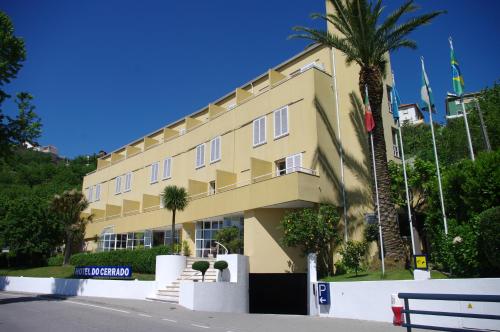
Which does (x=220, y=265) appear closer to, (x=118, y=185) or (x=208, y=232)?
(x=208, y=232)

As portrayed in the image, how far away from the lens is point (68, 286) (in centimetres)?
2561

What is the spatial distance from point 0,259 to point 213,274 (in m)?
33.6

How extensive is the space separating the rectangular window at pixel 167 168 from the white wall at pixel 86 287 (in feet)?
41.1

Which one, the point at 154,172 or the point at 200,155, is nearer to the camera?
the point at 200,155

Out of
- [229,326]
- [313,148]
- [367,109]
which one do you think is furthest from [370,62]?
[229,326]

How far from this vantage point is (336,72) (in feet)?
87.8

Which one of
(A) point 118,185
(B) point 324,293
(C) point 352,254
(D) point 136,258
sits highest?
(A) point 118,185

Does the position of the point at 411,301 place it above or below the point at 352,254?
below

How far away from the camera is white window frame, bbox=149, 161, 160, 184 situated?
122 ft

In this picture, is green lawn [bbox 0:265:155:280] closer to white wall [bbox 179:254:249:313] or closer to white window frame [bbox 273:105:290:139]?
white wall [bbox 179:254:249:313]

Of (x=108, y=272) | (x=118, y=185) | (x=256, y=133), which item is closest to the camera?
(x=108, y=272)

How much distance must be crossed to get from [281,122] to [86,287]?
15.7 meters

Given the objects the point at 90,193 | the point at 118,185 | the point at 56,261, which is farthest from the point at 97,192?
the point at 56,261

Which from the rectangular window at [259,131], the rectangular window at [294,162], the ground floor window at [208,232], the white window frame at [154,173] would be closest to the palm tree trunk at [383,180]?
the rectangular window at [294,162]
